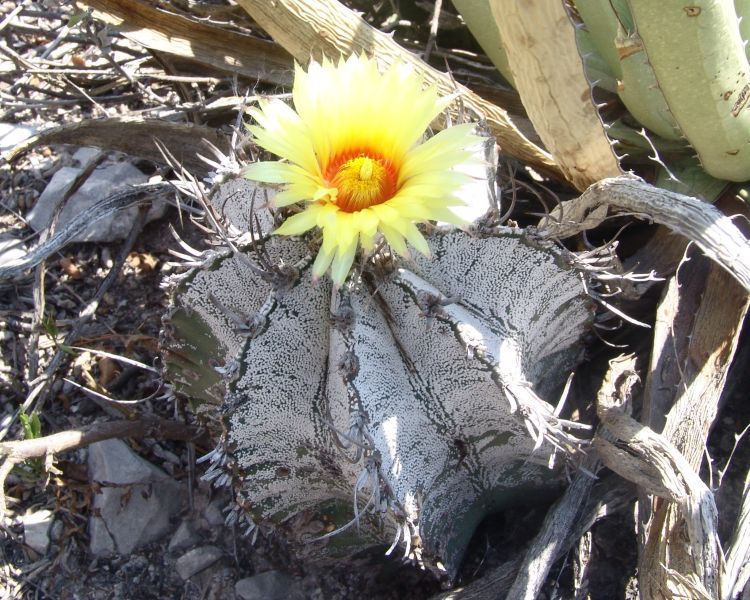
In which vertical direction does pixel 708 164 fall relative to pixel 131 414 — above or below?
above

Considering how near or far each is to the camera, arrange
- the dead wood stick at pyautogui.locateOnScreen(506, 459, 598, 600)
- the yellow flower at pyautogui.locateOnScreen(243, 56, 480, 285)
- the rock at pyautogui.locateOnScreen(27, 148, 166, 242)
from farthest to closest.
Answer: the rock at pyautogui.locateOnScreen(27, 148, 166, 242) → the dead wood stick at pyautogui.locateOnScreen(506, 459, 598, 600) → the yellow flower at pyautogui.locateOnScreen(243, 56, 480, 285)

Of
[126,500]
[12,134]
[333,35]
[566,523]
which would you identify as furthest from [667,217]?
[12,134]

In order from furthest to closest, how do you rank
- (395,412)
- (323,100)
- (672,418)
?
(672,418) < (395,412) < (323,100)

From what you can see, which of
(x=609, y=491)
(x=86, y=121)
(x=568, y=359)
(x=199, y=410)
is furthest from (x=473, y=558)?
(x=86, y=121)

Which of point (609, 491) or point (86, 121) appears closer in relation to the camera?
point (609, 491)

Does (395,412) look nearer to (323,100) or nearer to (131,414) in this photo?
(323,100)

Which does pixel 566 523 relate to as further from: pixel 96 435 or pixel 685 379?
pixel 96 435

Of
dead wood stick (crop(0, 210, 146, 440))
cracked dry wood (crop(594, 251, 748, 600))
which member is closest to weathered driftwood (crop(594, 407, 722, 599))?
cracked dry wood (crop(594, 251, 748, 600))

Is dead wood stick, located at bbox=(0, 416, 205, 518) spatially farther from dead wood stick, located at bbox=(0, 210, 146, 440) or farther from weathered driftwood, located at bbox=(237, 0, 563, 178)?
weathered driftwood, located at bbox=(237, 0, 563, 178)
